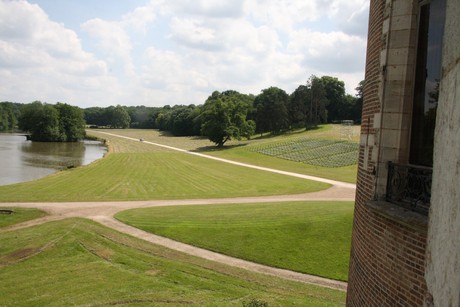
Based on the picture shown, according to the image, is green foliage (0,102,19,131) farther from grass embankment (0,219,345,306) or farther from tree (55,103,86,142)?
Result: grass embankment (0,219,345,306)

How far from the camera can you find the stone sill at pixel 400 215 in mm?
4148

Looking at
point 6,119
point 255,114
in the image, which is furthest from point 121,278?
point 6,119

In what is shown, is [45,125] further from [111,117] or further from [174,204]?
[174,204]

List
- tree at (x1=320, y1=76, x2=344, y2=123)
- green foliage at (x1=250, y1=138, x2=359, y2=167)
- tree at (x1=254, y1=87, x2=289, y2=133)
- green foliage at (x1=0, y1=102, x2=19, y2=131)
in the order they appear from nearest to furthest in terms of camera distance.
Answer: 1. green foliage at (x1=250, y1=138, x2=359, y2=167)
2. tree at (x1=254, y1=87, x2=289, y2=133)
3. tree at (x1=320, y1=76, x2=344, y2=123)
4. green foliage at (x1=0, y1=102, x2=19, y2=131)

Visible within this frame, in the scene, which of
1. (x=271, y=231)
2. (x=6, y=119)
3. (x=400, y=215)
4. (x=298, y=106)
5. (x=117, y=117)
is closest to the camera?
(x=400, y=215)

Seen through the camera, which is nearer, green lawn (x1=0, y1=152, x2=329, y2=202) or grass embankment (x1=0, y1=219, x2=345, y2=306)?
grass embankment (x1=0, y1=219, x2=345, y2=306)

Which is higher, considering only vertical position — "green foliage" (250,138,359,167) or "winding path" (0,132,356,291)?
"green foliage" (250,138,359,167)

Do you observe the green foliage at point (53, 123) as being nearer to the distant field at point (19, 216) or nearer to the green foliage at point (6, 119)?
the green foliage at point (6, 119)

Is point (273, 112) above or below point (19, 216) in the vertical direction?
above

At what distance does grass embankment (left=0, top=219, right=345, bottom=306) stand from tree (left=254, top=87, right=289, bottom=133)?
73166 mm

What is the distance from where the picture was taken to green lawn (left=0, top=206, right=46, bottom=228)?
A: 19453 millimetres

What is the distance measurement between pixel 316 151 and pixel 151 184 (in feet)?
101

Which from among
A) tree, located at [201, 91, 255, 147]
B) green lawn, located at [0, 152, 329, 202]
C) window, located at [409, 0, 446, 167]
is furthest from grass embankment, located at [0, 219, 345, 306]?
tree, located at [201, 91, 255, 147]

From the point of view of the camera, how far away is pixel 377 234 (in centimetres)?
528
